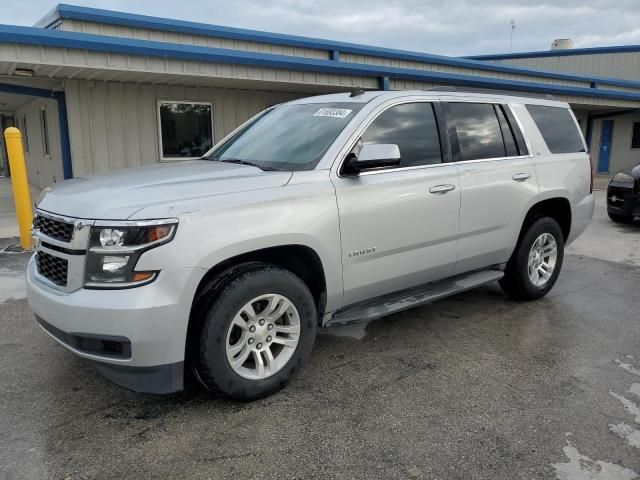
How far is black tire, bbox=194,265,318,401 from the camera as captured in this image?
295cm

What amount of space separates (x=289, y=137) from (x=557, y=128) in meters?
2.95

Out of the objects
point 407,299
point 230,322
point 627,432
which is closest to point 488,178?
point 407,299

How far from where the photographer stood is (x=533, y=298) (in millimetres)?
5258

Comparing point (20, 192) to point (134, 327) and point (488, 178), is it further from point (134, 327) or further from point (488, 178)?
point (488, 178)

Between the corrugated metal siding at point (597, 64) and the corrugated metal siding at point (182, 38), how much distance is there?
19.6 meters

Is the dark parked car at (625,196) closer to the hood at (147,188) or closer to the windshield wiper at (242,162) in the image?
the windshield wiper at (242,162)

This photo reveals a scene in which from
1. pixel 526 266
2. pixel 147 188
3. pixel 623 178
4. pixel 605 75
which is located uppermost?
pixel 605 75

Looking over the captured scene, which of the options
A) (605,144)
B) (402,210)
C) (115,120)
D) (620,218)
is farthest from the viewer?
(605,144)

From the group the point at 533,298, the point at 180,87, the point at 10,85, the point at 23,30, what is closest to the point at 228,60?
the point at 180,87

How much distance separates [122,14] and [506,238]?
9504mm

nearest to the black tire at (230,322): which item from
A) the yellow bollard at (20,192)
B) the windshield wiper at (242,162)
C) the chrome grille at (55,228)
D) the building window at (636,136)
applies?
the windshield wiper at (242,162)

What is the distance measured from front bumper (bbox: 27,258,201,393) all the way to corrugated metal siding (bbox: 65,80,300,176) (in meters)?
8.81

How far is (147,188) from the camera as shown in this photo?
302 centimetres

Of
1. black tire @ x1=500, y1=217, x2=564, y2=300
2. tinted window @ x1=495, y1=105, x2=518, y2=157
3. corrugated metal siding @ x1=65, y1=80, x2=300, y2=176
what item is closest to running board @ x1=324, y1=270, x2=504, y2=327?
black tire @ x1=500, y1=217, x2=564, y2=300
